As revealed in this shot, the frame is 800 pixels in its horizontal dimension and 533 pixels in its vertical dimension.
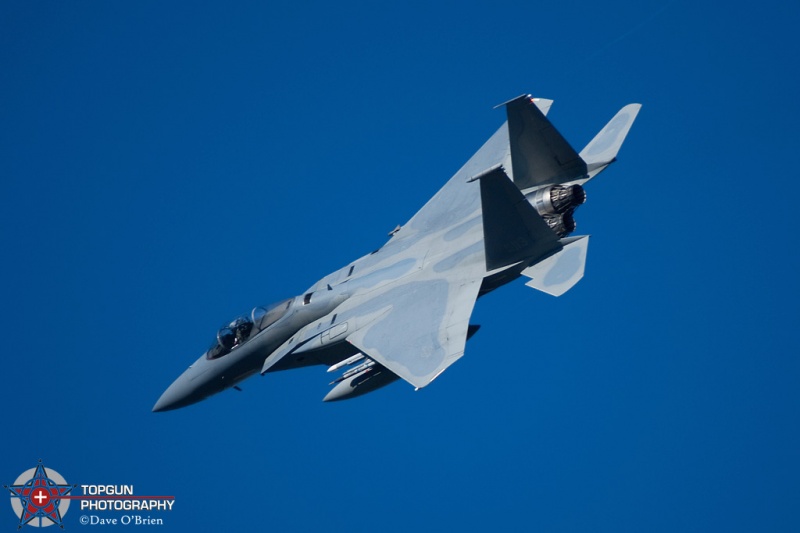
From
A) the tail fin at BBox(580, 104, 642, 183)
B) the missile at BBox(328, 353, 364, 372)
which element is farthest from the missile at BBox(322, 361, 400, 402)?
the tail fin at BBox(580, 104, 642, 183)

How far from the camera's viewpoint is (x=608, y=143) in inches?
790

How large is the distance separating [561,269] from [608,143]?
3.33 metres

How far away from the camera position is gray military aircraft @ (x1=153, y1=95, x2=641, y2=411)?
684 inches

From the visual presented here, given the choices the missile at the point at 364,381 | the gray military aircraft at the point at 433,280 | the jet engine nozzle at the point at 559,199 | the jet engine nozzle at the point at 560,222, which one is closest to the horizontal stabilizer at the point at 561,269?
the gray military aircraft at the point at 433,280

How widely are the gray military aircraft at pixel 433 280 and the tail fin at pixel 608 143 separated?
2 cm

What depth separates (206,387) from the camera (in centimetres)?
2088

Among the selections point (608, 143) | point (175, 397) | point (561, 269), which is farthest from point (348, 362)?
point (608, 143)

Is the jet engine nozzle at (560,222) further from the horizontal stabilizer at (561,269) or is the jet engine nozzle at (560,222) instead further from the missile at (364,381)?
the missile at (364,381)

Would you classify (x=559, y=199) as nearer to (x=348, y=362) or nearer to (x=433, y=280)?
(x=433, y=280)

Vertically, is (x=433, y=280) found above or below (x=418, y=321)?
above

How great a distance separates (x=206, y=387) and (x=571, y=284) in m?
7.26

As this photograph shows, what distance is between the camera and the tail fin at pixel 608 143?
19656 mm

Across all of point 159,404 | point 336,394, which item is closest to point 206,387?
point 159,404

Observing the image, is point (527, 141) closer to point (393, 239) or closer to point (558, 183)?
point (558, 183)
